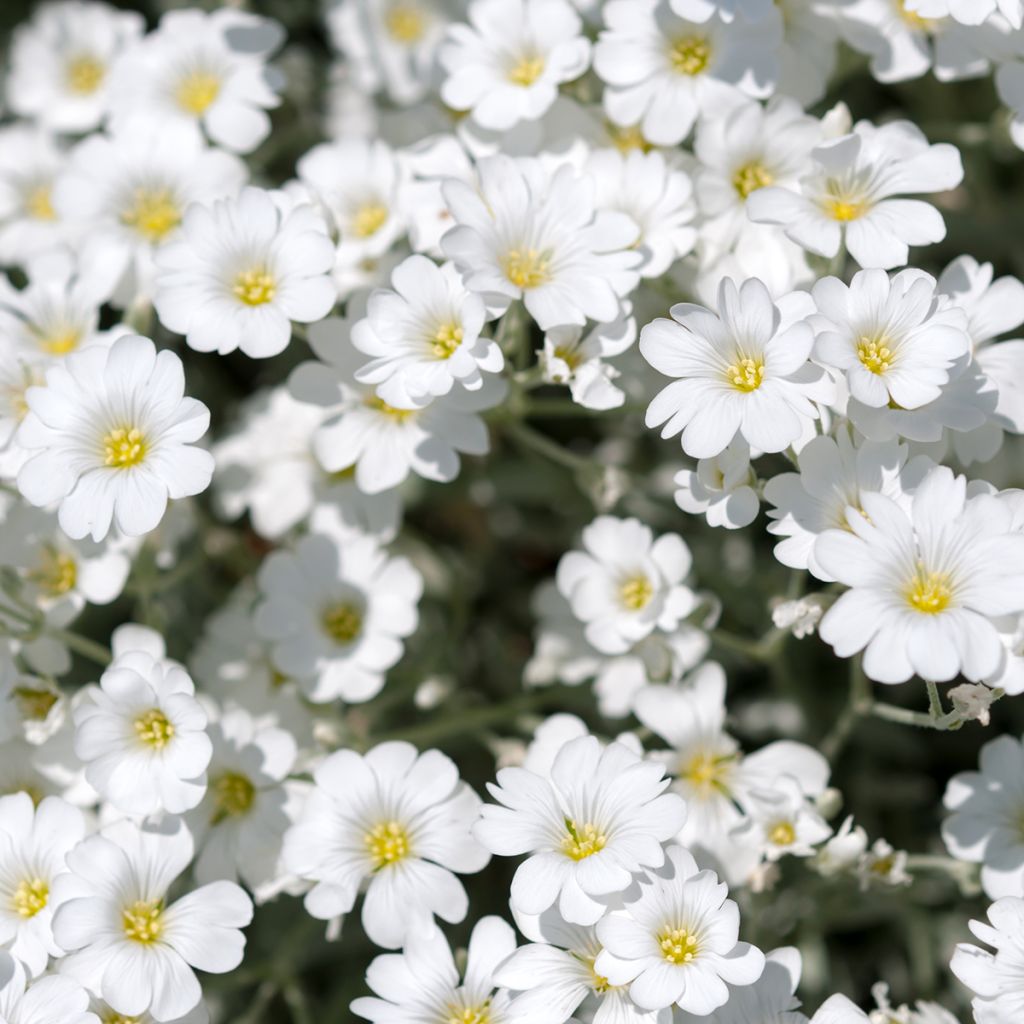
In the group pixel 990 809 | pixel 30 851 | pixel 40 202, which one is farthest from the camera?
pixel 40 202

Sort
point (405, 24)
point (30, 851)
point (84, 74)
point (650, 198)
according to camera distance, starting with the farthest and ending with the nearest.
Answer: point (405, 24), point (84, 74), point (650, 198), point (30, 851)

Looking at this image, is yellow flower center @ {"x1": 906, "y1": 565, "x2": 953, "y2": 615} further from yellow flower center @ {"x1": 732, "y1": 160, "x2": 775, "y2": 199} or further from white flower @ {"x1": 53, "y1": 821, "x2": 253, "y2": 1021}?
white flower @ {"x1": 53, "y1": 821, "x2": 253, "y2": 1021}

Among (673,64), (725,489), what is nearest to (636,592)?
(725,489)

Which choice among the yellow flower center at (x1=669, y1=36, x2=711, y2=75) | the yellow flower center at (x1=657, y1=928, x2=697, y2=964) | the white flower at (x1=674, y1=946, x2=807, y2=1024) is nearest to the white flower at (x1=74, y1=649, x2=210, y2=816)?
the yellow flower center at (x1=657, y1=928, x2=697, y2=964)

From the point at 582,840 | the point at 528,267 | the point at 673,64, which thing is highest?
the point at 673,64

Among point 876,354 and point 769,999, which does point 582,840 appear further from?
point 876,354

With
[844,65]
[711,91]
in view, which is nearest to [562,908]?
[711,91]
